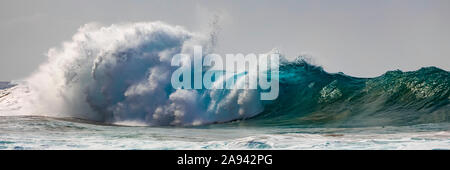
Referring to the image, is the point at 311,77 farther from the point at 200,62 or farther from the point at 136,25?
the point at 136,25

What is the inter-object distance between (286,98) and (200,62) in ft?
13.2

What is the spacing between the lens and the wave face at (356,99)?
46.5 ft

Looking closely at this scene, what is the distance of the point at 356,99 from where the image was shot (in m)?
16.7

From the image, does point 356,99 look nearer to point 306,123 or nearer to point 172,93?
point 306,123

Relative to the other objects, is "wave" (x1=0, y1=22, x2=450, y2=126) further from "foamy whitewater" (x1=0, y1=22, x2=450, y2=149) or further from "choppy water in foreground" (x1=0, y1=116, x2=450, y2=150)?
"choppy water in foreground" (x1=0, y1=116, x2=450, y2=150)

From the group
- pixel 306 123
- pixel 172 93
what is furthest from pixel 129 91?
pixel 306 123

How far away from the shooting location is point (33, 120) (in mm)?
14531

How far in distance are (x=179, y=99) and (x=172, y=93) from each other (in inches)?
21.3

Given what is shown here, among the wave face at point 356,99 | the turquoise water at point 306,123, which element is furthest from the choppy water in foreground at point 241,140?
the wave face at point 356,99

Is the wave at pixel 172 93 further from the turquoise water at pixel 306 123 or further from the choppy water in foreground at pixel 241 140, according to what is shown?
the choppy water in foreground at pixel 241 140

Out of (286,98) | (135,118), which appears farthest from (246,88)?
(135,118)

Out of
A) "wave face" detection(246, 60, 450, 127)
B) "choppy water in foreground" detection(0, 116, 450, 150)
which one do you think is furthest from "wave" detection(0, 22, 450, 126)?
"choppy water in foreground" detection(0, 116, 450, 150)

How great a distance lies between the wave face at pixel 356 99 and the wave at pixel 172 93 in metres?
0.03
